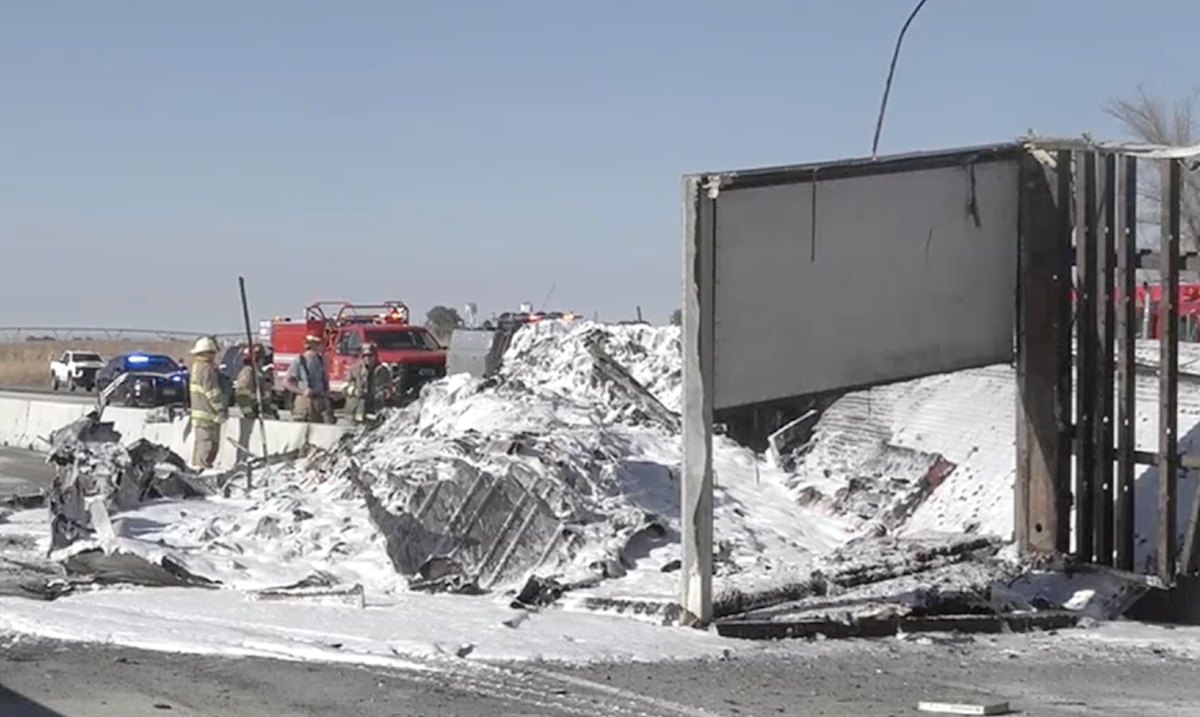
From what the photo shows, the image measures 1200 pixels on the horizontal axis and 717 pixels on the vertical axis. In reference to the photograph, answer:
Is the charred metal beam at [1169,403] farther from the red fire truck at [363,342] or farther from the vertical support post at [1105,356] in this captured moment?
the red fire truck at [363,342]

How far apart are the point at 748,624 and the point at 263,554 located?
486 centimetres

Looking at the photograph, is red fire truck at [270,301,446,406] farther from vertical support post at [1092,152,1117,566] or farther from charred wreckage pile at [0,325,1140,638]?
vertical support post at [1092,152,1117,566]

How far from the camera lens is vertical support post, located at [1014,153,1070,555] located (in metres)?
12.7

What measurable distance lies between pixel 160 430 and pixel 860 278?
583 inches

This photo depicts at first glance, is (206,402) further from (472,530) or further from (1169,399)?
(1169,399)

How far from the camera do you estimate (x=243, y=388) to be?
902 inches

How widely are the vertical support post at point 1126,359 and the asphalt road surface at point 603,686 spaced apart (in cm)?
219

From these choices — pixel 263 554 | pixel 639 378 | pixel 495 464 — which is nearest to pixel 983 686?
pixel 495 464

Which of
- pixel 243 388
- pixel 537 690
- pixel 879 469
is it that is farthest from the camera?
pixel 243 388

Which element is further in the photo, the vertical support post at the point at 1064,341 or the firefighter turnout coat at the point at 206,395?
the firefighter turnout coat at the point at 206,395

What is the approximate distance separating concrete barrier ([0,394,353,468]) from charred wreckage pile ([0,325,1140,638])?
3.45 m

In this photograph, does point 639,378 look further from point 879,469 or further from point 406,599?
point 406,599

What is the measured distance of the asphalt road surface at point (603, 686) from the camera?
8211 mm

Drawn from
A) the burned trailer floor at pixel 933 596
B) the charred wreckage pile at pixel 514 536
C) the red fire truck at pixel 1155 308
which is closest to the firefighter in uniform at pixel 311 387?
the charred wreckage pile at pixel 514 536
